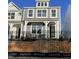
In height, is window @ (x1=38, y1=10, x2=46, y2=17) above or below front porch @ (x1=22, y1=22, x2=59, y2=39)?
above

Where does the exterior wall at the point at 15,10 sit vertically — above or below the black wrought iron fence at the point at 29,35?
above

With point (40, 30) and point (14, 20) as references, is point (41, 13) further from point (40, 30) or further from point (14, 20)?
point (14, 20)

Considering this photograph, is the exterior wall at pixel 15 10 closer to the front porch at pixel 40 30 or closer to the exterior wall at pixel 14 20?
the exterior wall at pixel 14 20

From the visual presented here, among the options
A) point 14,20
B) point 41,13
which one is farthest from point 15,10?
point 41,13

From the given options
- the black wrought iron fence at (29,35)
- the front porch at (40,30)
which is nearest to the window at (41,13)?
the front porch at (40,30)

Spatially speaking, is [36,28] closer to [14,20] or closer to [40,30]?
[40,30]

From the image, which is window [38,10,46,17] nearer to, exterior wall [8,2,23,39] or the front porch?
the front porch

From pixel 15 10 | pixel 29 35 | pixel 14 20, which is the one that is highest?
pixel 15 10

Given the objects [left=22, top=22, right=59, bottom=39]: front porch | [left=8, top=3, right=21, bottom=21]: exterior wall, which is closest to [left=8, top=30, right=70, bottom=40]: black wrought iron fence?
[left=22, top=22, right=59, bottom=39]: front porch

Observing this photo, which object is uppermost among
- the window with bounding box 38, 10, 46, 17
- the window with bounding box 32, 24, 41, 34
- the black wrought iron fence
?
the window with bounding box 38, 10, 46, 17

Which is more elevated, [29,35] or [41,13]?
[41,13]

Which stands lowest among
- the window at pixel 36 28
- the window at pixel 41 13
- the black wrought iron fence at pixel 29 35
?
the black wrought iron fence at pixel 29 35
